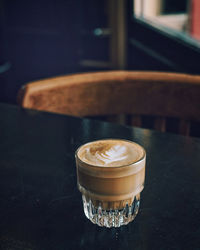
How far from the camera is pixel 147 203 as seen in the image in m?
0.62

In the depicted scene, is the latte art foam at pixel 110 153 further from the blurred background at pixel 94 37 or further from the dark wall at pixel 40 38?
the dark wall at pixel 40 38

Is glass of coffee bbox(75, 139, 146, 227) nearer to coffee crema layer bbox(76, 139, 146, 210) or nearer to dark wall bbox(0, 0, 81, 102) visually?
coffee crema layer bbox(76, 139, 146, 210)

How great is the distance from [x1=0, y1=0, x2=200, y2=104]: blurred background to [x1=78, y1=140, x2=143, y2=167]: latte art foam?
170 cm

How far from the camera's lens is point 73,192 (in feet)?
2.18

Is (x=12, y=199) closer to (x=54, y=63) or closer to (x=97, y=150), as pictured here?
(x=97, y=150)

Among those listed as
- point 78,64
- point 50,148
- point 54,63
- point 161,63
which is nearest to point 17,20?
point 54,63

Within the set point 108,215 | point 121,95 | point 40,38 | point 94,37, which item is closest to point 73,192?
point 108,215

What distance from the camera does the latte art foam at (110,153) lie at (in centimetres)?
56

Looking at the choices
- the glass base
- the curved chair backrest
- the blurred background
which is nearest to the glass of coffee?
the glass base

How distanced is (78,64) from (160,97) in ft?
10.8

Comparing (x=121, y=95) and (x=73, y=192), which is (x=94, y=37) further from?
(x=73, y=192)

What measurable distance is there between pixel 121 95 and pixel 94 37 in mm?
3063

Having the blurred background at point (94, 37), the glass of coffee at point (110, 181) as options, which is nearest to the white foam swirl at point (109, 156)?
the glass of coffee at point (110, 181)

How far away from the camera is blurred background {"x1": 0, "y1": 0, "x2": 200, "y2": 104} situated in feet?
7.83
